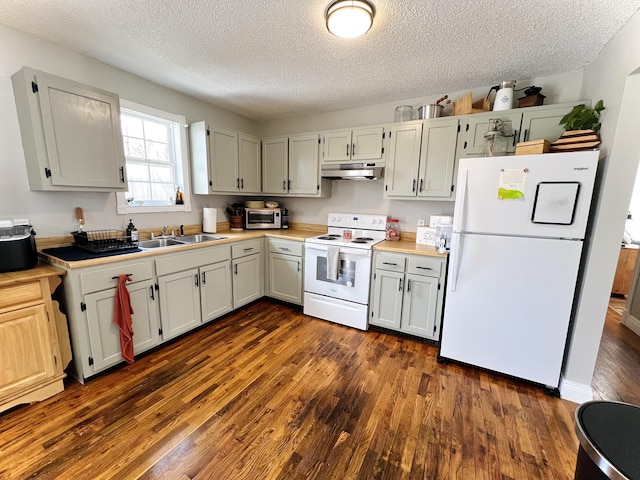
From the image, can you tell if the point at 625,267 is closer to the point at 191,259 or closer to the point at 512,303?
the point at 512,303

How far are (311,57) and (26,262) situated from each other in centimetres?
254

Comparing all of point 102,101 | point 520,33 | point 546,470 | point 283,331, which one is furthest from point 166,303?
point 520,33

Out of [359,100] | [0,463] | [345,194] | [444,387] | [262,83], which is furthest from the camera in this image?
[345,194]

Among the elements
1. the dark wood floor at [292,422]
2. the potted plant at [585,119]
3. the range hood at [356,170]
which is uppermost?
the potted plant at [585,119]

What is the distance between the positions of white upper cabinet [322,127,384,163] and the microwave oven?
39.8 inches

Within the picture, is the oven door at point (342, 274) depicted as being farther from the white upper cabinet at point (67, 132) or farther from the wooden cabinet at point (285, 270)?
the white upper cabinet at point (67, 132)

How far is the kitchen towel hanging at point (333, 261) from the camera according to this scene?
2869 mm

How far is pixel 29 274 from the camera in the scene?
1731 mm

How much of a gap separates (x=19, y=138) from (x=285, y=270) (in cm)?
251

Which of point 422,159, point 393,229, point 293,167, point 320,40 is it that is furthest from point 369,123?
point 320,40

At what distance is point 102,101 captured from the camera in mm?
2146

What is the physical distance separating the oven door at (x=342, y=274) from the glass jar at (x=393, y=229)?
1.97 feet

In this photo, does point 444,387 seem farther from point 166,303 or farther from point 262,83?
point 262,83

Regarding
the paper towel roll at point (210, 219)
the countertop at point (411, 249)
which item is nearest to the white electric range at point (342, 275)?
the countertop at point (411, 249)
